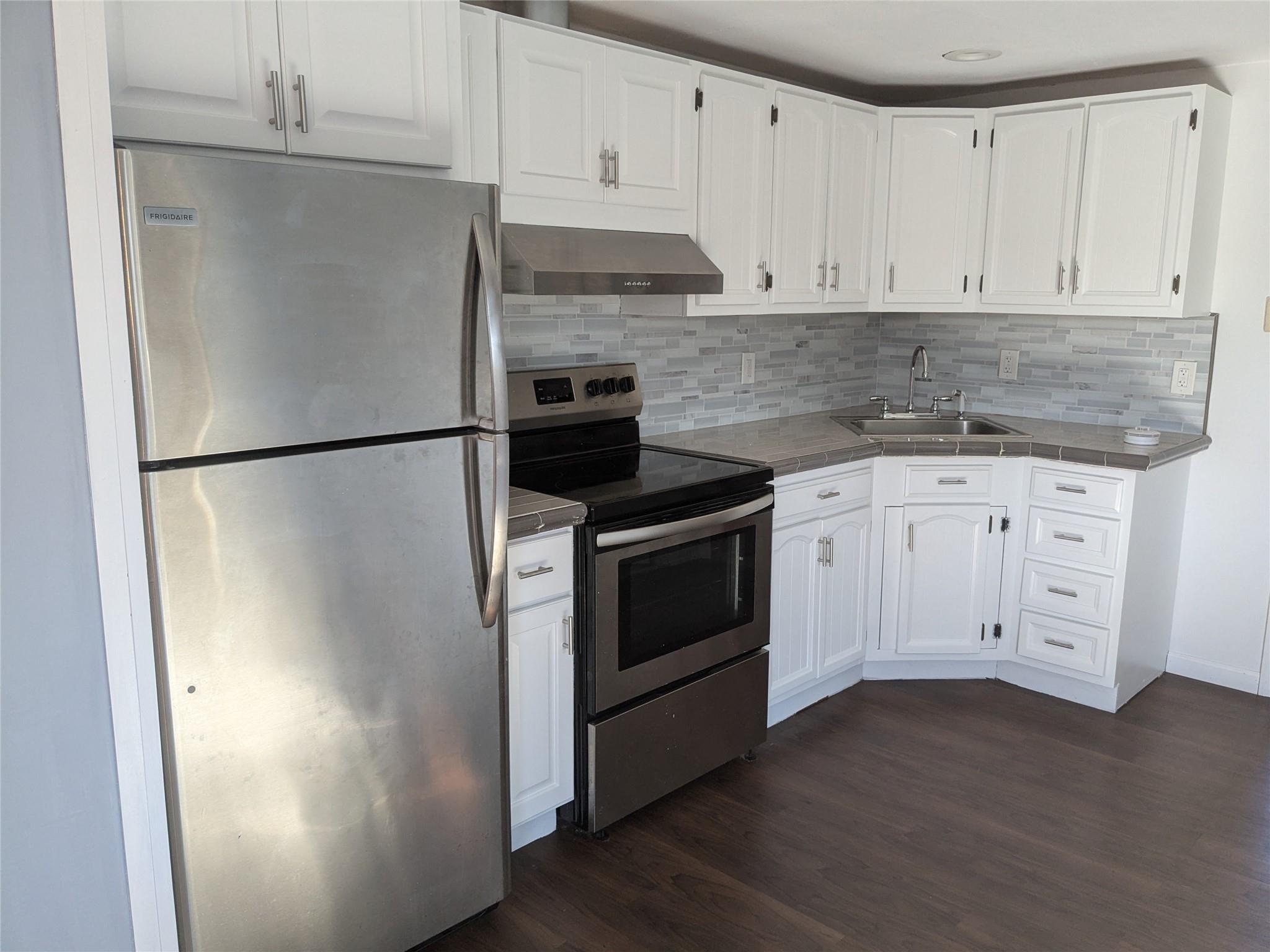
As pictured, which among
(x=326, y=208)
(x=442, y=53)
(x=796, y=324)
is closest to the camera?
(x=326, y=208)

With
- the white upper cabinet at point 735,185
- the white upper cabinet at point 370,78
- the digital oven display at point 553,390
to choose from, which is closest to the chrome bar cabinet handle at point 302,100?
the white upper cabinet at point 370,78

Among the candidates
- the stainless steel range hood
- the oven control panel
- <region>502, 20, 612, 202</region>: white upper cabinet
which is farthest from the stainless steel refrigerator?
the oven control panel

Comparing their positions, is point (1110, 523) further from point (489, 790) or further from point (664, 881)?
point (489, 790)

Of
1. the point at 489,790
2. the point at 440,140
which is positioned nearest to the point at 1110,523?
the point at 489,790

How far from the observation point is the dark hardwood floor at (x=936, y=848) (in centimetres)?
223

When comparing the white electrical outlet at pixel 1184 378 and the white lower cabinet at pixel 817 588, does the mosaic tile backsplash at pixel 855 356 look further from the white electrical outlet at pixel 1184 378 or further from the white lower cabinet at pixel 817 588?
the white lower cabinet at pixel 817 588

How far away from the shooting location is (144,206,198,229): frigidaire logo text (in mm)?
1520

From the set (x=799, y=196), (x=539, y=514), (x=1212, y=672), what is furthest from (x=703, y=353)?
(x=1212, y=672)

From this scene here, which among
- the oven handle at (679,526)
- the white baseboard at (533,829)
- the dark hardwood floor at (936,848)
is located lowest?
the dark hardwood floor at (936,848)

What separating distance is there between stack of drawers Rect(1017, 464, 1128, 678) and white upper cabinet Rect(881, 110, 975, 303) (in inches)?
34.9

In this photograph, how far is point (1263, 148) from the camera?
135 inches

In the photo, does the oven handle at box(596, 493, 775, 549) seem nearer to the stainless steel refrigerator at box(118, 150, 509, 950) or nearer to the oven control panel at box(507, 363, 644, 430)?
the stainless steel refrigerator at box(118, 150, 509, 950)

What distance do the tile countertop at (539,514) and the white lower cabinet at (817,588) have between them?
→ 2.94 feet

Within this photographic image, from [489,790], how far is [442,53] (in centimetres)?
163
